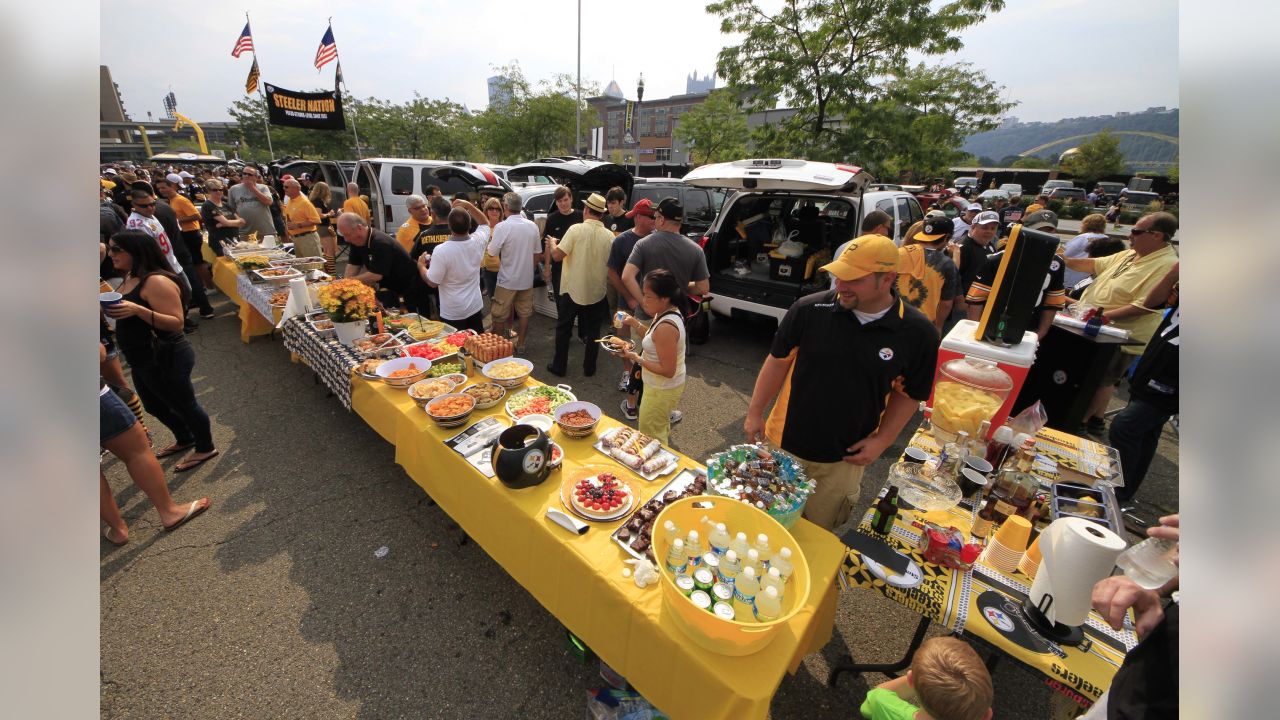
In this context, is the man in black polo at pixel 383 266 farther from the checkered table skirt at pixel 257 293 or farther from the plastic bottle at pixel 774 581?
the plastic bottle at pixel 774 581

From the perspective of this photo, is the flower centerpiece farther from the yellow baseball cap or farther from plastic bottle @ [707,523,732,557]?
the yellow baseball cap

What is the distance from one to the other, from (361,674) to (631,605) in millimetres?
1737

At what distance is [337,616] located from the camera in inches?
→ 117

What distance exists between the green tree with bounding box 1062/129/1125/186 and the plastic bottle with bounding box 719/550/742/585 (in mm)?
54060

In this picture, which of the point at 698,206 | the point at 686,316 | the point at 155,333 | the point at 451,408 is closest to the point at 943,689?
the point at 451,408

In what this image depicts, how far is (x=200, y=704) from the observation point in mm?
2518

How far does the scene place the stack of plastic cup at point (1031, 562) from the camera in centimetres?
220

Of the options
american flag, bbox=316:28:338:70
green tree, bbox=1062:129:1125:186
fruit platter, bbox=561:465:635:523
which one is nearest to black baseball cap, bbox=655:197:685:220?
fruit platter, bbox=561:465:635:523

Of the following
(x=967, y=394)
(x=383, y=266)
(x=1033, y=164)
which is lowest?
(x=967, y=394)

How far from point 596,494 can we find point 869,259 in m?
1.83

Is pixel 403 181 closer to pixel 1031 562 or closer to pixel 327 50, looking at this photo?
pixel 327 50

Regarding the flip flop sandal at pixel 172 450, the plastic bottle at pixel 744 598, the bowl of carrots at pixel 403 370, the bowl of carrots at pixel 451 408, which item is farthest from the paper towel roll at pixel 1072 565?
the flip flop sandal at pixel 172 450
